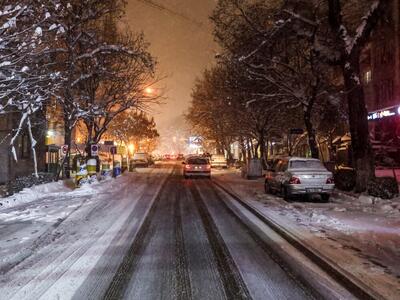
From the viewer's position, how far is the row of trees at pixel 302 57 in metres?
19.8

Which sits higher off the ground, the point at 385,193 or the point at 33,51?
the point at 33,51

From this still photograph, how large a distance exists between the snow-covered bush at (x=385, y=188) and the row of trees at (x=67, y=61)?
444 inches

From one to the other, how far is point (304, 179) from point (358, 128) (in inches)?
133

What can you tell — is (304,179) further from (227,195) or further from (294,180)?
(227,195)

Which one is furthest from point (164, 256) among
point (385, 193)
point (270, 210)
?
point (385, 193)

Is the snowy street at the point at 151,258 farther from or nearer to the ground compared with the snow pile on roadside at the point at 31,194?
nearer to the ground

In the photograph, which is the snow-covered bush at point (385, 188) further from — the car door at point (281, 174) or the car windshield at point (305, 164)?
the car door at point (281, 174)

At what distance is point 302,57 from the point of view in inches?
1149

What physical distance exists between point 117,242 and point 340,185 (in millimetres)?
13975

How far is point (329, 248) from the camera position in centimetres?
958

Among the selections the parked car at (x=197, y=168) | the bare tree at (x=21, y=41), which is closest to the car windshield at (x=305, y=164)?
the bare tree at (x=21, y=41)

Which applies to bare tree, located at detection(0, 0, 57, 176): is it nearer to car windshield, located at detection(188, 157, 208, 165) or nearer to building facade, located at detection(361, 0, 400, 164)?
car windshield, located at detection(188, 157, 208, 165)

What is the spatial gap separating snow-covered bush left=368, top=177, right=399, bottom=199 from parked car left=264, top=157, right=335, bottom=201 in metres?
1.53

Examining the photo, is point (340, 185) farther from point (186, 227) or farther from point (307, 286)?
point (307, 286)
